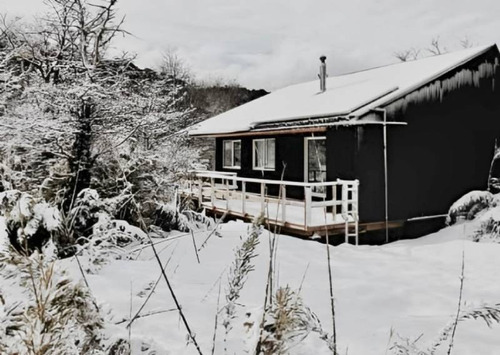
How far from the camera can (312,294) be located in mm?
3334

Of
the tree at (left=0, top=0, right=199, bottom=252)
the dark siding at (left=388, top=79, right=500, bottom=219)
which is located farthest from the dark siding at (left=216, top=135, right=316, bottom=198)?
the tree at (left=0, top=0, right=199, bottom=252)

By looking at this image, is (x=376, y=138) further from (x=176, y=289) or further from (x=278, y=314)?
(x=278, y=314)

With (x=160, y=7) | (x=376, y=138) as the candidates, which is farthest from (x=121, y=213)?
(x=376, y=138)

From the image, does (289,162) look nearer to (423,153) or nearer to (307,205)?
(423,153)

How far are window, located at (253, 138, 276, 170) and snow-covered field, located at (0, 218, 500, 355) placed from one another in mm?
7243

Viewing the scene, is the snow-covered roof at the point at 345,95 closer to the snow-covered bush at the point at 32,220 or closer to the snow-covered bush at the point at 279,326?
the snow-covered bush at the point at 32,220

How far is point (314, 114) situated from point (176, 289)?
8492mm

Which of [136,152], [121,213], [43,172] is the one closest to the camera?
[121,213]

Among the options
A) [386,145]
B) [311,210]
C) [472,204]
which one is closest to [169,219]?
[311,210]

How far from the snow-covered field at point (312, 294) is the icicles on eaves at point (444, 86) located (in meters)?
4.94

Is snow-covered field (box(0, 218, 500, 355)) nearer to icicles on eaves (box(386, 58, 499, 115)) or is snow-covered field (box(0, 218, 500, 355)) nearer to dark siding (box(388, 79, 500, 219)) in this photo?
dark siding (box(388, 79, 500, 219))

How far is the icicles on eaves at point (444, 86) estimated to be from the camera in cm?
1066

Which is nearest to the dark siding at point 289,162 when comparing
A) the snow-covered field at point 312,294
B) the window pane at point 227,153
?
the window pane at point 227,153

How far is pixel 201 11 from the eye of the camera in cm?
800
